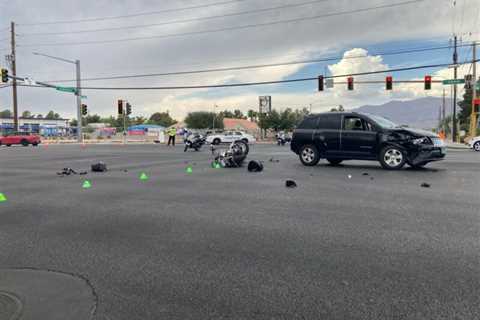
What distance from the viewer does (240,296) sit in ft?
9.26

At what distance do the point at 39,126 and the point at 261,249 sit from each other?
4302 inches

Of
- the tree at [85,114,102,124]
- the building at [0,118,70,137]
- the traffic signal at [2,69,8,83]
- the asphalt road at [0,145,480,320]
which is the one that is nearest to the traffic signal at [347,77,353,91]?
the asphalt road at [0,145,480,320]

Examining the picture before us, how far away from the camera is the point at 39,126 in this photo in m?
97.7

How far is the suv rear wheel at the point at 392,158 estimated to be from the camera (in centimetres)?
1049

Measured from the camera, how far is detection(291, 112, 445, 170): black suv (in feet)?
33.7

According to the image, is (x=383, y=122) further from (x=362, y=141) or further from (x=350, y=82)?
(x=350, y=82)

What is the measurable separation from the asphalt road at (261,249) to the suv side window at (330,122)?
14.2 ft

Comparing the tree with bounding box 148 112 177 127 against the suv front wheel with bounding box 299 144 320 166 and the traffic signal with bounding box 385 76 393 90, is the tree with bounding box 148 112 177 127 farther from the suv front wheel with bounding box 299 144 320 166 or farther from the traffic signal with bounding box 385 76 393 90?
the suv front wheel with bounding box 299 144 320 166

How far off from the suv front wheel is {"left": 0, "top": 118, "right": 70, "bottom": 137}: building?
245ft

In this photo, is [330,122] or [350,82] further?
[350,82]

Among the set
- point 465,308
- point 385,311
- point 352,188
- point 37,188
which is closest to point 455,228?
point 465,308

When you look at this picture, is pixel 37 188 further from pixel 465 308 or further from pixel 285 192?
pixel 465 308

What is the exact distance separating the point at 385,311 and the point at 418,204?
3.97m

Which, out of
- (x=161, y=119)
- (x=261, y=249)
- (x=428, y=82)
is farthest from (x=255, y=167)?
(x=161, y=119)
